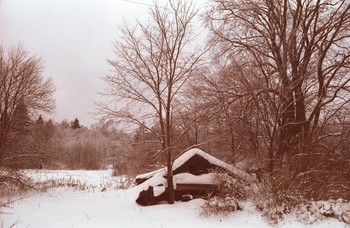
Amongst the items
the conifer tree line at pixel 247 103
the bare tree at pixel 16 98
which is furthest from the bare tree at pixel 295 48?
the bare tree at pixel 16 98

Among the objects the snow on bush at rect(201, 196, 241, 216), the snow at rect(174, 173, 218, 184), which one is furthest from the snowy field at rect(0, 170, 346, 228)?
the snow at rect(174, 173, 218, 184)

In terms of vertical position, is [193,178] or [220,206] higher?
[193,178]

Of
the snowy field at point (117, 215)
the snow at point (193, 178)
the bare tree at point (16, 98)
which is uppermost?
the bare tree at point (16, 98)

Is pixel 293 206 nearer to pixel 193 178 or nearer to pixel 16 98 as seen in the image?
pixel 193 178

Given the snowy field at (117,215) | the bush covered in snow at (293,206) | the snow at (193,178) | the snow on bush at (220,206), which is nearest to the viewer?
the bush covered in snow at (293,206)

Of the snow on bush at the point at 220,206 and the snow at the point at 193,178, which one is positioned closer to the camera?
the snow on bush at the point at 220,206

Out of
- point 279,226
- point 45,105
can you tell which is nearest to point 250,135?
A: point 279,226

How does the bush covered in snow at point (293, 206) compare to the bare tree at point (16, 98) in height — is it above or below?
below

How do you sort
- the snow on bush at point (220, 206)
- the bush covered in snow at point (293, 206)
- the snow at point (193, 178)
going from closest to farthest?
the bush covered in snow at point (293, 206), the snow on bush at point (220, 206), the snow at point (193, 178)

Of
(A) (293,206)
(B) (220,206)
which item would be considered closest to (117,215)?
(B) (220,206)

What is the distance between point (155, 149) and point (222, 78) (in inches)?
195

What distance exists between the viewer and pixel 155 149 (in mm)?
14008

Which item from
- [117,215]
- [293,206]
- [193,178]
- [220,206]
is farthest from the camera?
[193,178]

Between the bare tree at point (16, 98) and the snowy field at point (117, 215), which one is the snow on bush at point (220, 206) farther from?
the bare tree at point (16, 98)
